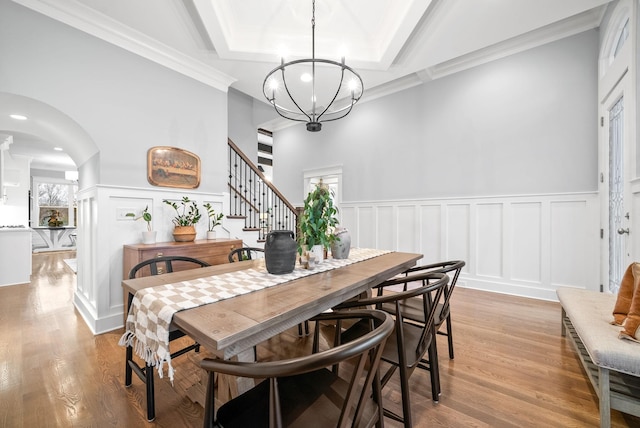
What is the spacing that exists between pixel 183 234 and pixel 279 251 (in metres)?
1.97

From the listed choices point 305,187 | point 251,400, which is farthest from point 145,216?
point 305,187

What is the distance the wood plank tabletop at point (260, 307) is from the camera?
0.87 meters

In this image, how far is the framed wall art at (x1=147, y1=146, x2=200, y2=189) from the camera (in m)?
3.03

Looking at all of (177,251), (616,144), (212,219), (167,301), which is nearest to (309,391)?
(167,301)

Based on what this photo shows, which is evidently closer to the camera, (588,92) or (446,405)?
(446,405)

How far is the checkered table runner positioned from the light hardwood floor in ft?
1.83

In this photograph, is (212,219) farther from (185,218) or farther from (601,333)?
(601,333)


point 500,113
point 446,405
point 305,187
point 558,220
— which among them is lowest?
point 446,405

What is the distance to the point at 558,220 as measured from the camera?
3.31 metres

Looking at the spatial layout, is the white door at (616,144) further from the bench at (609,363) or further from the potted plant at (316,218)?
the potted plant at (316,218)

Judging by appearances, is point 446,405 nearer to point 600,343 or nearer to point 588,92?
→ point 600,343

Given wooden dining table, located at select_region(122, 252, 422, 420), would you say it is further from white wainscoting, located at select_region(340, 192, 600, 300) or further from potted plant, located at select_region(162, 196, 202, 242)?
white wainscoting, located at select_region(340, 192, 600, 300)

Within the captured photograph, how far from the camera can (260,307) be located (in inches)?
42.4

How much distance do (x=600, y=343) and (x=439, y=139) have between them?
3504 mm
